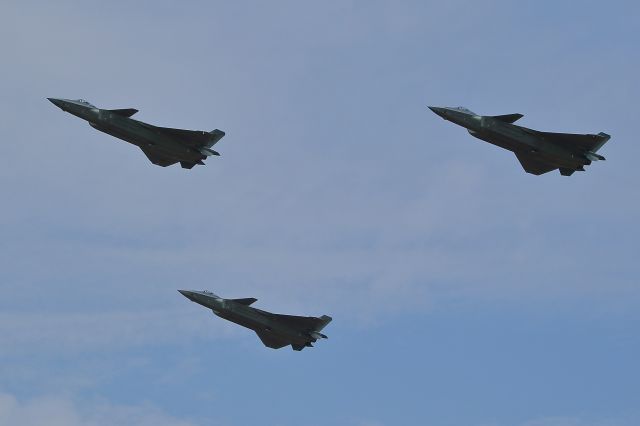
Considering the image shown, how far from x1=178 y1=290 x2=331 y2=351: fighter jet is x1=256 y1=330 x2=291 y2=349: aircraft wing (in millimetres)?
467

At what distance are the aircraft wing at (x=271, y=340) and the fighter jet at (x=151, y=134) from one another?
52.9 feet

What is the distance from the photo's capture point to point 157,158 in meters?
107

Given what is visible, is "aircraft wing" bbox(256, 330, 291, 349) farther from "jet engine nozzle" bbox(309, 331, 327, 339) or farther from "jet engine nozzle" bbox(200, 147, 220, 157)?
"jet engine nozzle" bbox(200, 147, 220, 157)

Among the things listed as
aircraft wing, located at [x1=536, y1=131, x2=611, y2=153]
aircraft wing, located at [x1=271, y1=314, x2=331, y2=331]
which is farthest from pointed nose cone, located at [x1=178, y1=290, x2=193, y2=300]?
aircraft wing, located at [x1=536, y1=131, x2=611, y2=153]

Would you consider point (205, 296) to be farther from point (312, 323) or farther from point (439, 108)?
point (439, 108)

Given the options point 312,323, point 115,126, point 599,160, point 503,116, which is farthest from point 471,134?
point 115,126

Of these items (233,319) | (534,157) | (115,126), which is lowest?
(233,319)

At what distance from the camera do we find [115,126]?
99375 millimetres

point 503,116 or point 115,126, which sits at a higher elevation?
point 503,116

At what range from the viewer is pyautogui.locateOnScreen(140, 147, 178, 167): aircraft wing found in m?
101

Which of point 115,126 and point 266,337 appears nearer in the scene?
point 115,126

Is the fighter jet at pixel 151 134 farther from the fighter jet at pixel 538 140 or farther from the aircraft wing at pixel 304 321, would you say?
the fighter jet at pixel 538 140

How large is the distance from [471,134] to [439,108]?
3.79 metres

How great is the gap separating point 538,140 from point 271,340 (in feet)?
94.3
